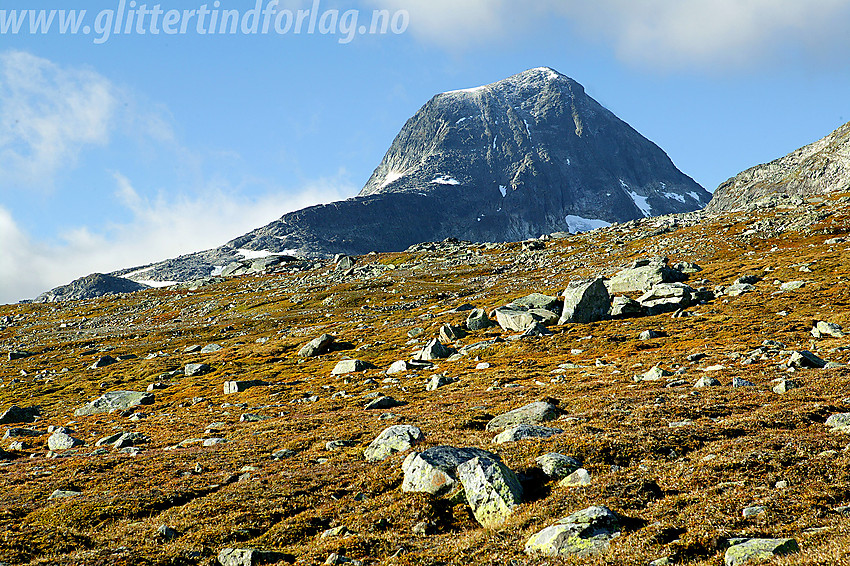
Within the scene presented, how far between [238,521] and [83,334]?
140 meters

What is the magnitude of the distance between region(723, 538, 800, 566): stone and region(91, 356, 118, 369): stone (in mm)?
96682

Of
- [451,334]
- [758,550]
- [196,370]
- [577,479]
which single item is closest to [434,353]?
[451,334]

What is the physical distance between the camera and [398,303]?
114 metres

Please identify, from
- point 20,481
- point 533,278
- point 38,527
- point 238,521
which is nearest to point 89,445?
point 20,481

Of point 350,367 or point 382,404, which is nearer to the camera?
point 382,404

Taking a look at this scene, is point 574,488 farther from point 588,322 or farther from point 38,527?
point 588,322

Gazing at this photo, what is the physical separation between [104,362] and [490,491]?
91.8 m

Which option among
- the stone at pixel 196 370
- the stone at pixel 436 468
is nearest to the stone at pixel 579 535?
the stone at pixel 436 468

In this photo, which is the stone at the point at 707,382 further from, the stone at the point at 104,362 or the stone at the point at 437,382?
the stone at the point at 104,362

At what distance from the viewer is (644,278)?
7962cm

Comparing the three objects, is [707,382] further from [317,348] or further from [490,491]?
[317,348]

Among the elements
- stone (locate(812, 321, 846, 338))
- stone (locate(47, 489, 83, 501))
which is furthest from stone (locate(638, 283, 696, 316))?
stone (locate(47, 489, 83, 501))

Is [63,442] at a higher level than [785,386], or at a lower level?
higher

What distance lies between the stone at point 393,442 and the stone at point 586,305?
152 feet
